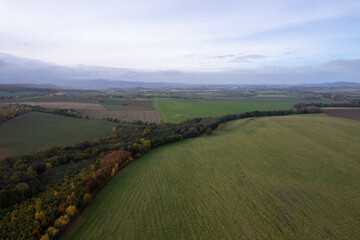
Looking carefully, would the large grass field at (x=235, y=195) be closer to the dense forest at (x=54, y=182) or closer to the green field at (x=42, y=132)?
the dense forest at (x=54, y=182)

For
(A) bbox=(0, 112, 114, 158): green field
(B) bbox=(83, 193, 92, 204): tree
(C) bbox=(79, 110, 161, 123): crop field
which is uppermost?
(C) bbox=(79, 110, 161, 123): crop field

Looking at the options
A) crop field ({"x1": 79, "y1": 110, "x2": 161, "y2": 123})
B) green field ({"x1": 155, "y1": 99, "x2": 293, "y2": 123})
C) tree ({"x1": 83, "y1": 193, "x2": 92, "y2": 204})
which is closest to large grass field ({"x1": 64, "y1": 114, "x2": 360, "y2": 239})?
tree ({"x1": 83, "y1": 193, "x2": 92, "y2": 204})

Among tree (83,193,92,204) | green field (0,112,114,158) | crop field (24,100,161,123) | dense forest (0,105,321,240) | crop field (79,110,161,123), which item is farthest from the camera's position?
crop field (24,100,161,123)

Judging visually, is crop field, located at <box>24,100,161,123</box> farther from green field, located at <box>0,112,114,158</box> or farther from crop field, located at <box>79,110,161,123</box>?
green field, located at <box>0,112,114,158</box>

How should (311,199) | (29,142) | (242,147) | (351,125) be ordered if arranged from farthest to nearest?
(351,125), (29,142), (242,147), (311,199)

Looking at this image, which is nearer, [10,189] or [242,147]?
[10,189]

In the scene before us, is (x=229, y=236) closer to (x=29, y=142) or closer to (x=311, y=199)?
(x=311, y=199)

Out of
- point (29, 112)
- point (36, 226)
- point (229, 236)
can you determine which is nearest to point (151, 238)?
point (229, 236)
